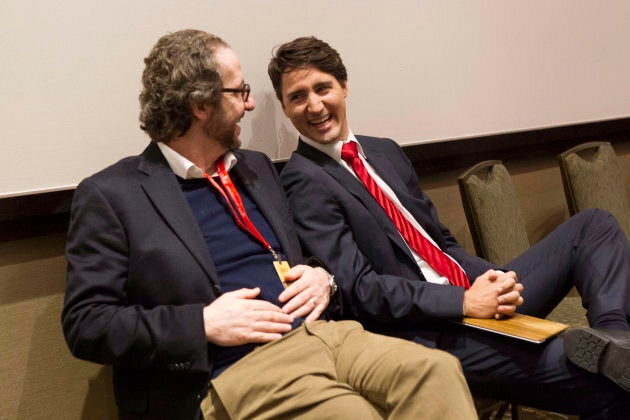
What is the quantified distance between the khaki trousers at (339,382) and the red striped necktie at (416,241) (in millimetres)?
599

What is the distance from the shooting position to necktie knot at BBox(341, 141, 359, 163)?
7.80 ft

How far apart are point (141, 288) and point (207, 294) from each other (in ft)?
0.55

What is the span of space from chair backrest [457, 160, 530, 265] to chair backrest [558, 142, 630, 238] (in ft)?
1.50

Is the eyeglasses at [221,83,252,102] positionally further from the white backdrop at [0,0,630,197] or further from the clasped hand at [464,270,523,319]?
the clasped hand at [464,270,523,319]

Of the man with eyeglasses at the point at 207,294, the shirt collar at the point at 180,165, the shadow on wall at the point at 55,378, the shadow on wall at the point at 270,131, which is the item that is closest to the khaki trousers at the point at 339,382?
the man with eyeglasses at the point at 207,294

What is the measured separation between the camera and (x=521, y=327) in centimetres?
193

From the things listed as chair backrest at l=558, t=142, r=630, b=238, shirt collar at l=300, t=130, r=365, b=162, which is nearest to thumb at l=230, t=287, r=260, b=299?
shirt collar at l=300, t=130, r=365, b=162

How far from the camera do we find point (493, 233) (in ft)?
8.80

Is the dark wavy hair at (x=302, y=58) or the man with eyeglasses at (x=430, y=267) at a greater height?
the dark wavy hair at (x=302, y=58)

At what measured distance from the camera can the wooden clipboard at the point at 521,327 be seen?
72.9 inches

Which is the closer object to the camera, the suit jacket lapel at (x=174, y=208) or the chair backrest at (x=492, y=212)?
the suit jacket lapel at (x=174, y=208)

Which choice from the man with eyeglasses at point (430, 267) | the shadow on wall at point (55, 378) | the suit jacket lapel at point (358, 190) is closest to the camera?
the man with eyeglasses at point (430, 267)

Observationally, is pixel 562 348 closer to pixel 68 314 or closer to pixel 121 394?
pixel 121 394

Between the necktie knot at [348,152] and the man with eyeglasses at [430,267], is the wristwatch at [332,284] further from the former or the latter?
the necktie knot at [348,152]
